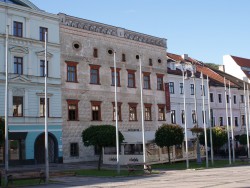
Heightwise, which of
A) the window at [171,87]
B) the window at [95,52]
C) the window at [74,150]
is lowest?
the window at [74,150]

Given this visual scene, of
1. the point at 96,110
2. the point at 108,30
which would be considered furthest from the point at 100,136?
the point at 108,30

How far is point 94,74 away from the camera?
4484cm

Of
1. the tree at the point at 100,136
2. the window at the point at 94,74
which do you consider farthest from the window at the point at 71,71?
the tree at the point at 100,136

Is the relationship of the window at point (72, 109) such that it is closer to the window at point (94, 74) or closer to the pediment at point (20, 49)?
the window at point (94, 74)

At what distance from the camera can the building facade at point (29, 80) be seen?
37062 millimetres

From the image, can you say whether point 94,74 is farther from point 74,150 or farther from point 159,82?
point 159,82

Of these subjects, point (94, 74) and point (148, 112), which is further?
point (148, 112)

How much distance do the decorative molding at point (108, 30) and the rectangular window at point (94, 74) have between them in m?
4.09

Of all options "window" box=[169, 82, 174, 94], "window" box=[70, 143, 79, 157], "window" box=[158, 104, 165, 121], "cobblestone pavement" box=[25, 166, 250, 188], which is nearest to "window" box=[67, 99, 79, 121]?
"window" box=[70, 143, 79, 157]

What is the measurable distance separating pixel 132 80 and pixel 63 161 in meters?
13.9

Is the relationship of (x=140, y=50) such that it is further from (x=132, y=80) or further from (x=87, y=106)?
(x=87, y=106)

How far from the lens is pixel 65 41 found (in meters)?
42.1

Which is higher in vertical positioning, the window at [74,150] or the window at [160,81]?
the window at [160,81]

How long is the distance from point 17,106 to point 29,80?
8.85ft
